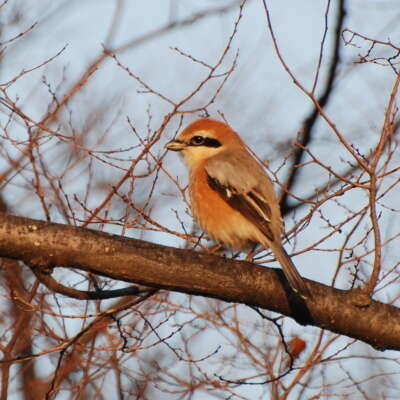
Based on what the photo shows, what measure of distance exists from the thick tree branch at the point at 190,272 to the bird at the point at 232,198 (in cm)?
52

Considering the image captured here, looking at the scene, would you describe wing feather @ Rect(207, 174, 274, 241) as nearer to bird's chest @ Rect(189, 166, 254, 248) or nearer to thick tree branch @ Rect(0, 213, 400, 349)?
bird's chest @ Rect(189, 166, 254, 248)

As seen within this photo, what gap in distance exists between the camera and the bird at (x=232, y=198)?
548cm

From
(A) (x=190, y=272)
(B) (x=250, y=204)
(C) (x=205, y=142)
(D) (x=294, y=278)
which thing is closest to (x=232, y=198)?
(B) (x=250, y=204)

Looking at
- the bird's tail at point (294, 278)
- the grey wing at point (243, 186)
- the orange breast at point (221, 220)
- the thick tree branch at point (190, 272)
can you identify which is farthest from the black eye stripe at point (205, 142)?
the thick tree branch at point (190, 272)

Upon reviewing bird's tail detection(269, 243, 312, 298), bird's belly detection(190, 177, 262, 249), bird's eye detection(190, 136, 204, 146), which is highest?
bird's eye detection(190, 136, 204, 146)

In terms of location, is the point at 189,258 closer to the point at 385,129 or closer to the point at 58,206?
the point at 385,129

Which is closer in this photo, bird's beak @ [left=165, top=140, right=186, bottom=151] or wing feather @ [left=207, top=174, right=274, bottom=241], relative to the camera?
wing feather @ [left=207, top=174, right=274, bottom=241]

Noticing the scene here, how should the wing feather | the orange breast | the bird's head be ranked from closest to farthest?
the wing feather
the orange breast
the bird's head

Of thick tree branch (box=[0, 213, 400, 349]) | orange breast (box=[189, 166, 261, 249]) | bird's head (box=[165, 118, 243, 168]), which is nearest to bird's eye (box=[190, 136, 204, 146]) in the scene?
bird's head (box=[165, 118, 243, 168])

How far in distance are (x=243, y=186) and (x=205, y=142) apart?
89 cm

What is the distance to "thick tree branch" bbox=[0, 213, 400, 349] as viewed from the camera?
414 cm

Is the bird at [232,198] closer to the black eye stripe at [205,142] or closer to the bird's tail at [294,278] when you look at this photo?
the black eye stripe at [205,142]

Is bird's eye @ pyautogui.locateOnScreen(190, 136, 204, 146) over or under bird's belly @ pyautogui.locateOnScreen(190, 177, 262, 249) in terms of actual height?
over

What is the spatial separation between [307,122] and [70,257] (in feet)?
16.2
